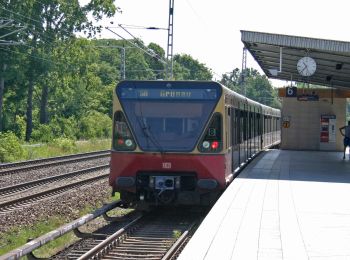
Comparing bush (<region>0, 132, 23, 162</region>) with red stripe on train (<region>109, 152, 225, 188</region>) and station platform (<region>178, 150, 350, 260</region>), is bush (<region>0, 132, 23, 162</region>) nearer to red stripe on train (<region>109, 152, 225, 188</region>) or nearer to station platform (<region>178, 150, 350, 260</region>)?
station platform (<region>178, 150, 350, 260</region>)

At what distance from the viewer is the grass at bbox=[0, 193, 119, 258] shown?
10.3 m

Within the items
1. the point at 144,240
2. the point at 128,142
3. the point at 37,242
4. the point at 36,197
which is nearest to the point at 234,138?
the point at 128,142

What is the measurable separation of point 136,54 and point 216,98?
10288 cm

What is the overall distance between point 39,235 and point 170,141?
10.0 ft

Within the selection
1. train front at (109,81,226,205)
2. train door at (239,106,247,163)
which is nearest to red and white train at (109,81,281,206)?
train front at (109,81,226,205)

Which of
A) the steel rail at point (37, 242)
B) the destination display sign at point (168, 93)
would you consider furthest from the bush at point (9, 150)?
the steel rail at point (37, 242)

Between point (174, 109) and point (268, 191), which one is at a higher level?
point (174, 109)

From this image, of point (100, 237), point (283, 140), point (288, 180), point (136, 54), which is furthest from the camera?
point (136, 54)

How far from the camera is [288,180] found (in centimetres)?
1542

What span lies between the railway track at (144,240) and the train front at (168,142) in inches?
20.7

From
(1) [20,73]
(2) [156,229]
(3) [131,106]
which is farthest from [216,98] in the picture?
(1) [20,73]

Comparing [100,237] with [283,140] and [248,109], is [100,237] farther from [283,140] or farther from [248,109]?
[283,140]

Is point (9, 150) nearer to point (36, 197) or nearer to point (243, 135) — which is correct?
point (36, 197)

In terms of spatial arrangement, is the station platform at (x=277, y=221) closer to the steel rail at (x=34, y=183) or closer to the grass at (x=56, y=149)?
the steel rail at (x=34, y=183)
